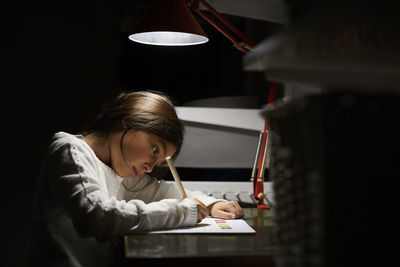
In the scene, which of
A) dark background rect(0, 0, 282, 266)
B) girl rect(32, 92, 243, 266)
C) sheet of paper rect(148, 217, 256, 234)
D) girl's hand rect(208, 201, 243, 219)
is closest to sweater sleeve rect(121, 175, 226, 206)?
girl rect(32, 92, 243, 266)

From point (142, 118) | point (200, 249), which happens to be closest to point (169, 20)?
point (142, 118)

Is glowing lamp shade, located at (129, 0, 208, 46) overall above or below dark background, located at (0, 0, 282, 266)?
above

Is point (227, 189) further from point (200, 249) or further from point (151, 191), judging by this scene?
point (200, 249)

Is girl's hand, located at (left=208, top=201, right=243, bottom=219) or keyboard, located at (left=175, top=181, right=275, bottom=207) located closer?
girl's hand, located at (left=208, top=201, right=243, bottom=219)

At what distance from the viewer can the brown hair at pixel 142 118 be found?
1.19 meters

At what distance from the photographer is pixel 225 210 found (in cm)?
120

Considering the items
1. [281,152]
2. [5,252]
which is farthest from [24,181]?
[281,152]

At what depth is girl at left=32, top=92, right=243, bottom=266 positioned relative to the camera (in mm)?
909

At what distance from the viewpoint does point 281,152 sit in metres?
0.51

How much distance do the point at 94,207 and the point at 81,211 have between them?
0.03 meters

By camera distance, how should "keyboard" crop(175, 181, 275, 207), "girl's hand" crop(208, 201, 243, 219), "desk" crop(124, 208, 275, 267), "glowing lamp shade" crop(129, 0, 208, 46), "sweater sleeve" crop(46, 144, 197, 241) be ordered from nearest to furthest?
"desk" crop(124, 208, 275, 267) → "sweater sleeve" crop(46, 144, 197, 241) → "girl's hand" crop(208, 201, 243, 219) → "glowing lamp shade" crop(129, 0, 208, 46) → "keyboard" crop(175, 181, 275, 207)

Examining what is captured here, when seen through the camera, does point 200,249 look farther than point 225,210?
No

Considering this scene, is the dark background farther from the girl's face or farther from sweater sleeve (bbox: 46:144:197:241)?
sweater sleeve (bbox: 46:144:197:241)

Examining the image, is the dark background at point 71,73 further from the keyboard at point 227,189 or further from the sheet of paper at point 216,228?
the sheet of paper at point 216,228
